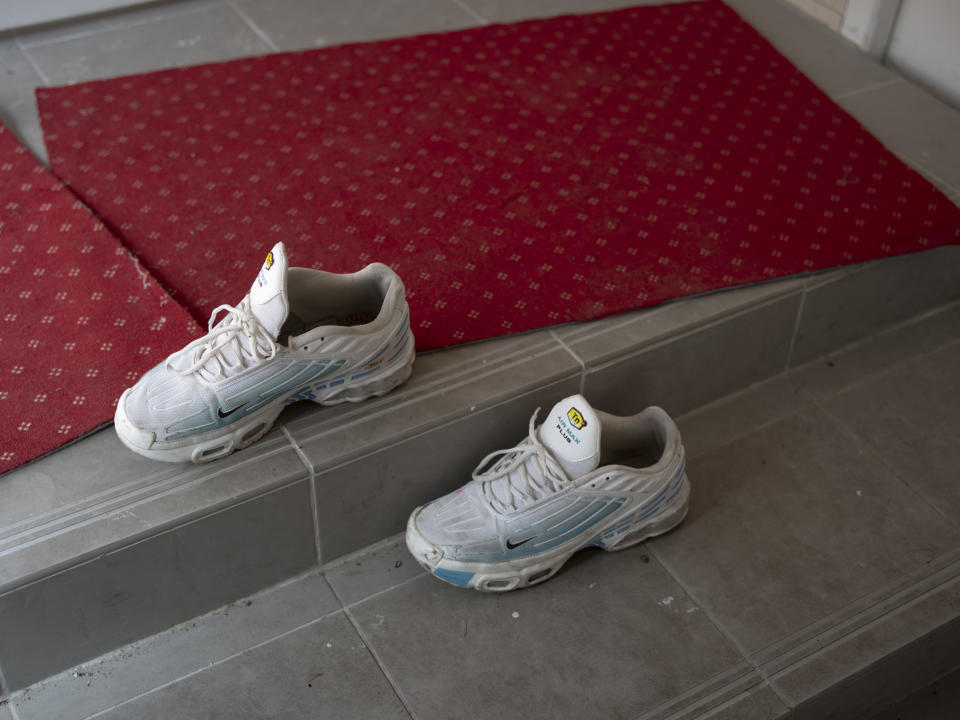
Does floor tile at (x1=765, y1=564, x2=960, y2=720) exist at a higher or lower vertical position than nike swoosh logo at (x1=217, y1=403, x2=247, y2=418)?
lower

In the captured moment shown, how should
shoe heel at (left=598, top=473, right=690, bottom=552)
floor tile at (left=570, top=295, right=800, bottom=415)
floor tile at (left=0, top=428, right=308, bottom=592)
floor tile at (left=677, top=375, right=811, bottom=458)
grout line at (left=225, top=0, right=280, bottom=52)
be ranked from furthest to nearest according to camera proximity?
grout line at (left=225, top=0, right=280, bottom=52) < floor tile at (left=677, top=375, right=811, bottom=458) < floor tile at (left=570, top=295, right=800, bottom=415) < shoe heel at (left=598, top=473, right=690, bottom=552) < floor tile at (left=0, top=428, right=308, bottom=592)

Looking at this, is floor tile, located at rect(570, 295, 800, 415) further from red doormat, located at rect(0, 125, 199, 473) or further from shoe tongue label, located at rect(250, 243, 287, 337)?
red doormat, located at rect(0, 125, 199, 473)

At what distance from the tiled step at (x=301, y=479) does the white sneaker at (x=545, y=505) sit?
77 mm

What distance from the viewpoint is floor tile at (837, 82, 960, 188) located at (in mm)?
1889

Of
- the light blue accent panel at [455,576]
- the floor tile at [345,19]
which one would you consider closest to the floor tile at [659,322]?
the light blue accent panel at [455,576]

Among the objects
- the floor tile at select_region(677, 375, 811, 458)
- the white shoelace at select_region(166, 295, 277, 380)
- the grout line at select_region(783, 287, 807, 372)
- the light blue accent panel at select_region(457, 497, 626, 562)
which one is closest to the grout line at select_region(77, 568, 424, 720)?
the light blue accent panel at select_region(457, 497, 626, 562)

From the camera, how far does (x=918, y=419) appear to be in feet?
5.43

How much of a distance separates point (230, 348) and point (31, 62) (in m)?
1.15

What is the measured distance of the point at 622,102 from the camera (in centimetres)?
198

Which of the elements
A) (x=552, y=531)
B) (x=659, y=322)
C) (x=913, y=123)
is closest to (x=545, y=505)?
(x=552, y=531)

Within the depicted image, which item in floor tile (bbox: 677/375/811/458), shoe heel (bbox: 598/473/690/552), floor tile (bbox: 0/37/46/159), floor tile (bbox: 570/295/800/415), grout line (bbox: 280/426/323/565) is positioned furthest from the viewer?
floor tile (bbox: 0/37/46/159)

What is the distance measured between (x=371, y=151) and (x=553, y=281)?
1.53 feet

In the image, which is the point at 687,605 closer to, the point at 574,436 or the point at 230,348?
the point at 574,436

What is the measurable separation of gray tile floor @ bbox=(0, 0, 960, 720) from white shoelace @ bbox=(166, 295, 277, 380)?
0.33 m
